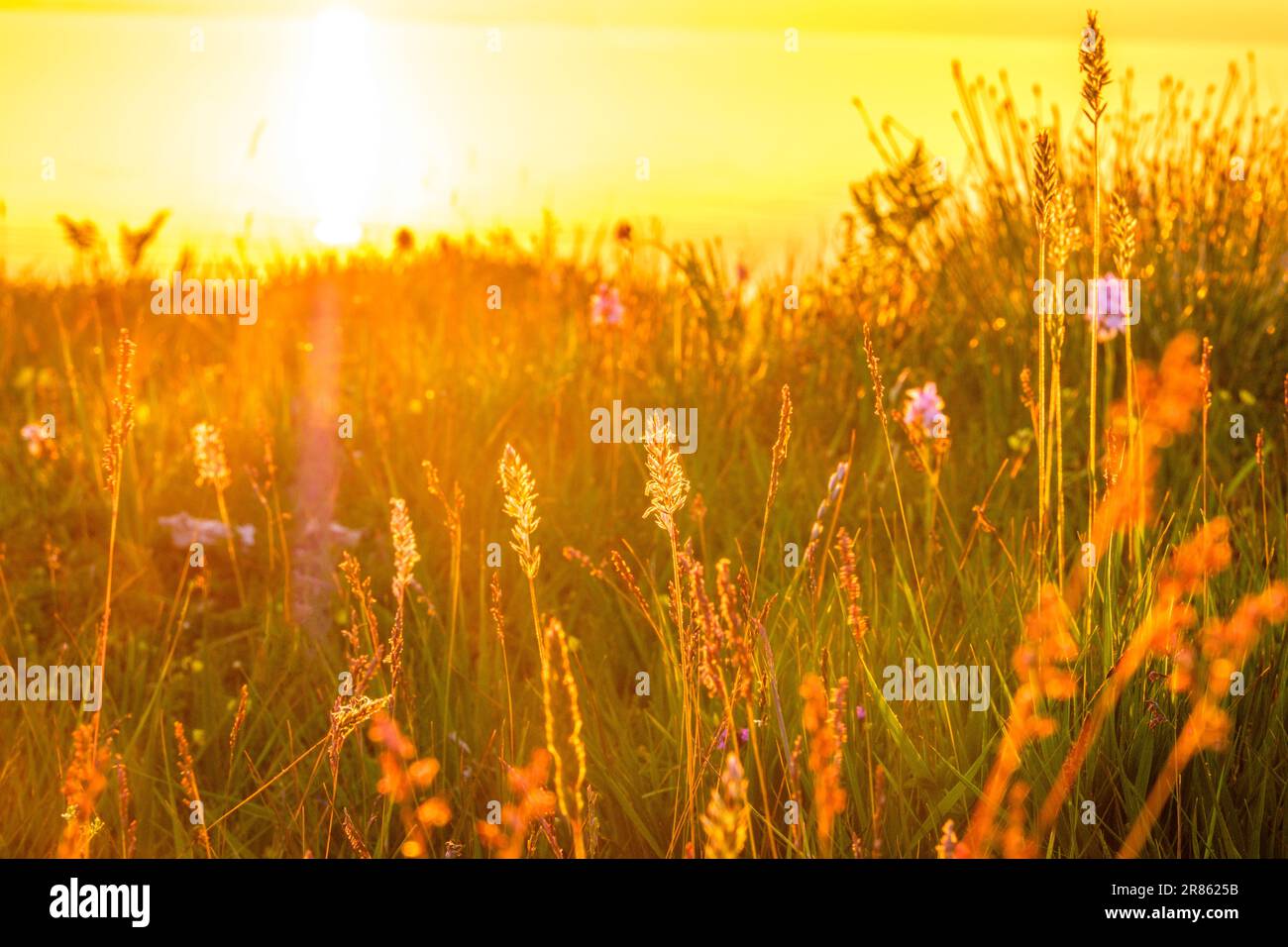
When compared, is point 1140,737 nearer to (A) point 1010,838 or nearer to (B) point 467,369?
(A) point 1010,838

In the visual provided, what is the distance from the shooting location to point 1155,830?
6.51ft

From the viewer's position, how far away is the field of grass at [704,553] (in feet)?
6.50

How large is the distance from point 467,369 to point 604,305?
67 cm

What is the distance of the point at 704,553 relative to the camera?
9.42ft

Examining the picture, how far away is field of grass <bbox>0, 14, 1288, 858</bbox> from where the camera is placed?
1.98m

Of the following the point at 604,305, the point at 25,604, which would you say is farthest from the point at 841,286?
the point at 25,604
